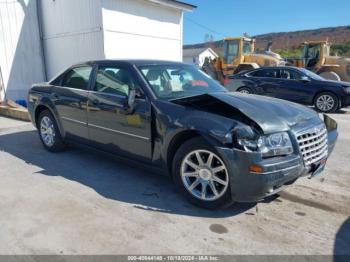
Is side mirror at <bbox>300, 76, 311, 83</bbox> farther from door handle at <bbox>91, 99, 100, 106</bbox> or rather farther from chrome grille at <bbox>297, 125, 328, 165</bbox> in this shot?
door handle at <bbox>91, 99, 100, 106</bbox>

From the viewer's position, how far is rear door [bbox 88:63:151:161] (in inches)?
148

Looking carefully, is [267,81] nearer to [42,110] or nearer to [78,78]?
[78,78]

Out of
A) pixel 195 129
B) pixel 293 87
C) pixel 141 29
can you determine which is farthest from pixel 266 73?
pixel 195 129

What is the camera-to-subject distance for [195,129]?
3.20m

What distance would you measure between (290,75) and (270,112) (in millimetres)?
8195

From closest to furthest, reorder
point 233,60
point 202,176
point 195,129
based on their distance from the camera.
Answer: point 195,129 < point 202,176 < point 233,60

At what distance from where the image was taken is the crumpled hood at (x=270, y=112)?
3029 mm

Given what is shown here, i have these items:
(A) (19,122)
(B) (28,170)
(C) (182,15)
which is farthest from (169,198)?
(C) (182,15)

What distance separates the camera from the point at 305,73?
34.2 ft

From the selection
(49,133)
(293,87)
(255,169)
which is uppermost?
(293,87)

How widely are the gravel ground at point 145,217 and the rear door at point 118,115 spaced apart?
0.49 meters

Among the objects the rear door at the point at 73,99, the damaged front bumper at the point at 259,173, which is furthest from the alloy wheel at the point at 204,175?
the rear door at the point at 73,99

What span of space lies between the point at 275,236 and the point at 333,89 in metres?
8.45

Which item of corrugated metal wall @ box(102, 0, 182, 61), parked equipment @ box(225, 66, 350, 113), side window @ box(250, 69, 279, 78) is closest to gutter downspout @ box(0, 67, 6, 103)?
corrugated metal wall @ box(102, 0, 182, 61)
